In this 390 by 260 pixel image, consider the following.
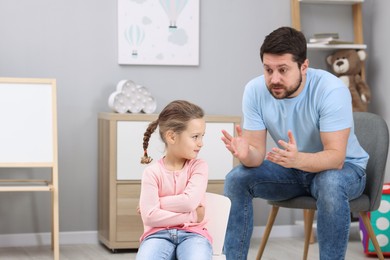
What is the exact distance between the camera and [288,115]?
261 cm

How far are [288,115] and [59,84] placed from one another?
154 centimetres

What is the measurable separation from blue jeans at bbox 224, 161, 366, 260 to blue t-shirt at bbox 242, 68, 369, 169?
117 mm

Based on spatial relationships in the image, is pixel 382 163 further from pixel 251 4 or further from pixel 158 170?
pixel 251 4

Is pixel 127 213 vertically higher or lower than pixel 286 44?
lower

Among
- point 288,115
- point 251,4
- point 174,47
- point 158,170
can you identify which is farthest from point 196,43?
point 158,170

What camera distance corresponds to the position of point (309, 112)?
2586mm

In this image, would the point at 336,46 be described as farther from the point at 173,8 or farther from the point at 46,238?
the point at 46,238

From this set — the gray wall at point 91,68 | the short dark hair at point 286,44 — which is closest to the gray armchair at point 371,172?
the short dark hair at point 286,44

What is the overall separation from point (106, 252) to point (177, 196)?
1598 mm

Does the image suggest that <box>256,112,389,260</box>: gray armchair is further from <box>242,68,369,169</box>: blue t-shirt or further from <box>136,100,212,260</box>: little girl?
<box>136,100,212,260</box>: little girl

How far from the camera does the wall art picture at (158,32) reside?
12.4ft

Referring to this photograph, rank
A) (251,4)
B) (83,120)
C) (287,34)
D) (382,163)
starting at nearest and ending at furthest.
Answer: (287,34) < (382,163) < (83,120) < (251,4)

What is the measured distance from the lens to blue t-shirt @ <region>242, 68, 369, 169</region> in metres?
2.53

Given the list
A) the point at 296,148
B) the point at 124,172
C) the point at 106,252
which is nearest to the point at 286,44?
the point at 296,148
